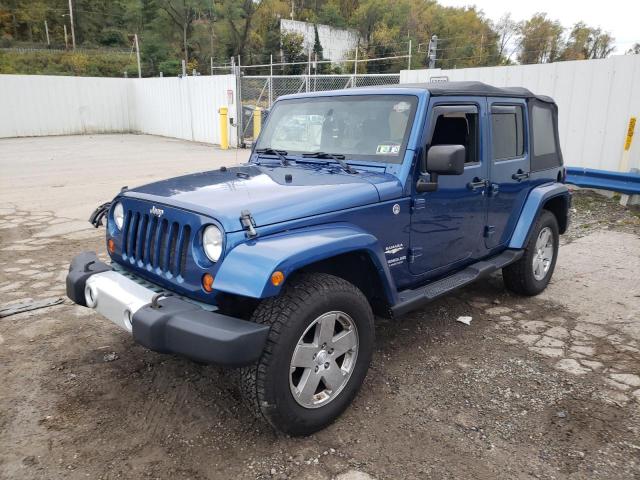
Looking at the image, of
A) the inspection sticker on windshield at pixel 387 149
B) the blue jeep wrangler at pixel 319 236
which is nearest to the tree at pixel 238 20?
the blue jeep wrangler at pixel 319 236

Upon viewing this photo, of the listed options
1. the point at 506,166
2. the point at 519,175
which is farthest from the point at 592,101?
the point at 506,166

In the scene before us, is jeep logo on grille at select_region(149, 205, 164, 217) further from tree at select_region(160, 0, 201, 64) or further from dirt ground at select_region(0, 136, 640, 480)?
tree at select_region(160, 0, 201, 64)

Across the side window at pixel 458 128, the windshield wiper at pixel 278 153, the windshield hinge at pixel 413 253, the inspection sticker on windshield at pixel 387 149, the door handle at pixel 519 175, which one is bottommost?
the windshield hinge at pixel 413 253

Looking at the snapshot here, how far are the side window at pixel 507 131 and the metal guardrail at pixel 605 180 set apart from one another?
4722 millimetres

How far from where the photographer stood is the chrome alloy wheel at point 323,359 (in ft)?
8.57

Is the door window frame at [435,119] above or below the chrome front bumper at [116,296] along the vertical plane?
above

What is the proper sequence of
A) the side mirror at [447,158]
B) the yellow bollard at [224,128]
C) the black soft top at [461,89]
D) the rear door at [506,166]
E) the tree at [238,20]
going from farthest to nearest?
the tree at [238,20], the yellow bollard at [224,128], the rear door at [506,166], the black soft top at [461,89], the side mirror at [447,158]

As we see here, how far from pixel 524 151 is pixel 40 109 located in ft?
71.4

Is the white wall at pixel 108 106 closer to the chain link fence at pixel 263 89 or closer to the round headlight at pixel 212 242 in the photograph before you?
the chain link fence at pixel 263 89

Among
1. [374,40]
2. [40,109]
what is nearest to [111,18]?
[374,40]

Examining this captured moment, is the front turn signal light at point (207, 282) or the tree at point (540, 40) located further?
the tree at point (540, 40)

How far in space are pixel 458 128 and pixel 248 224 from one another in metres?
2.05

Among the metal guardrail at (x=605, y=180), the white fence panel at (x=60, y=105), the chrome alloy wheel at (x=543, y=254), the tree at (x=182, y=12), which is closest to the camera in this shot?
the chrome alloy wheel at (x=543, y=254)

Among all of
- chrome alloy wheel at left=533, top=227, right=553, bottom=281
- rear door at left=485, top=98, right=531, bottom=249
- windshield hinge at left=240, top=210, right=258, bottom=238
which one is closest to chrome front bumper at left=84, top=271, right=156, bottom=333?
windshield hinge at left=240, top=210, right=258, bottom=238
